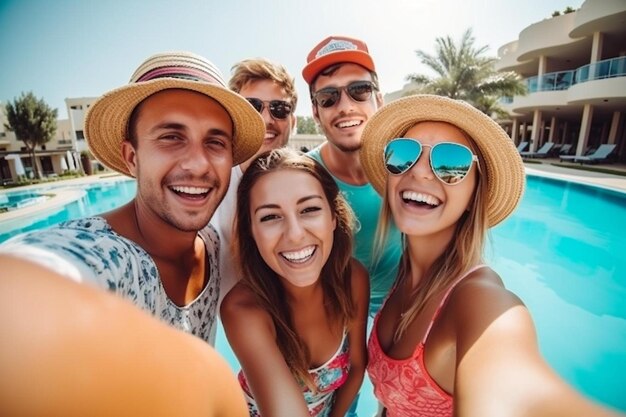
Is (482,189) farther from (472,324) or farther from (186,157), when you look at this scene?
(186,157)

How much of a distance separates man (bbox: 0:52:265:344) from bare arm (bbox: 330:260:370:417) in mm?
1036

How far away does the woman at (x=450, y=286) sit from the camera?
106 cm

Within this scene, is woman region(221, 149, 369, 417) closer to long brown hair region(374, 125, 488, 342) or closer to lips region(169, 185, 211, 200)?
lips region(169, 185, 211, 200)

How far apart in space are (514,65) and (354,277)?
3308cm

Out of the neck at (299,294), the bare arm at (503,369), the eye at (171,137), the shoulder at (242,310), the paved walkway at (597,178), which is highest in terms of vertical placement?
the eye at (171,137)

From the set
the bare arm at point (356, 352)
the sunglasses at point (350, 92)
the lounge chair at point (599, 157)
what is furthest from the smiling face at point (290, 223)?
the lounge chair at point (599, 157)

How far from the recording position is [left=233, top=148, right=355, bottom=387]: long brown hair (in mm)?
→ 1964

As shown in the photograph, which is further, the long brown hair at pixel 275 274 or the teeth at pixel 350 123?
the teeth at pixel 350 123

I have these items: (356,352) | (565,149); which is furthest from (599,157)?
(356,352)

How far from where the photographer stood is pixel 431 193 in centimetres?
191

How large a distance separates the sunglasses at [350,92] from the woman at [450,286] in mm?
876

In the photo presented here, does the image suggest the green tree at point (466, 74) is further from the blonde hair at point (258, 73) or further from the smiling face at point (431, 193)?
the smiling face at point (431, 193)

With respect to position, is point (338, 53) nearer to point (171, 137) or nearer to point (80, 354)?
point (171, 137)

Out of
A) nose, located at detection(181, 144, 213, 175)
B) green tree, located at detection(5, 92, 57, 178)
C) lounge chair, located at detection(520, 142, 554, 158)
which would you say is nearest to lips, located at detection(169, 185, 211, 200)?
nose, located at detection(181, 144, 213, 175)
